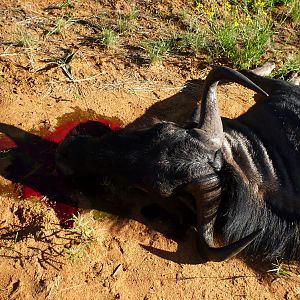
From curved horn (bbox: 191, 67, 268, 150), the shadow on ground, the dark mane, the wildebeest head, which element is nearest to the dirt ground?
the shadow on ground

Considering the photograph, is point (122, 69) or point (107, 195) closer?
point (107, 195)

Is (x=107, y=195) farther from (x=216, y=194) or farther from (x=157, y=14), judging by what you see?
(x=157, y=14)

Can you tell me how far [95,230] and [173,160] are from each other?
102 cm

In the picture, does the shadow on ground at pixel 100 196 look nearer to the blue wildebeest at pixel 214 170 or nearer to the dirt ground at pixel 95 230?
the dirt ground at pixel 95 230

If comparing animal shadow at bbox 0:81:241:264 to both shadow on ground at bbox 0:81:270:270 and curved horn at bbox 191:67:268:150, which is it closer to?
shadow on ground at bbox 0:81:270:270

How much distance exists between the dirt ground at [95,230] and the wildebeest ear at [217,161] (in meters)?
0.82

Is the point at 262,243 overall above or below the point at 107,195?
above

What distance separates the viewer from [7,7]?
21.3 feet

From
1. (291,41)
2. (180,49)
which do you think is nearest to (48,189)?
(180,49)

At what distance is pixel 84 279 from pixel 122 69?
2.83m

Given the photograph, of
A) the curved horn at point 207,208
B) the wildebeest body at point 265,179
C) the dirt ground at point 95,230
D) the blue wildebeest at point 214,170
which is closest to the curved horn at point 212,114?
the blue wildebeest at point 214,170

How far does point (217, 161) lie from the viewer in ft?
14.4

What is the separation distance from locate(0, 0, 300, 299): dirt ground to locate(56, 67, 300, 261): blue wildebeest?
31 cm

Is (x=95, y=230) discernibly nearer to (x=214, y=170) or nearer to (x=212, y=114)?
(x=214, y=170)
